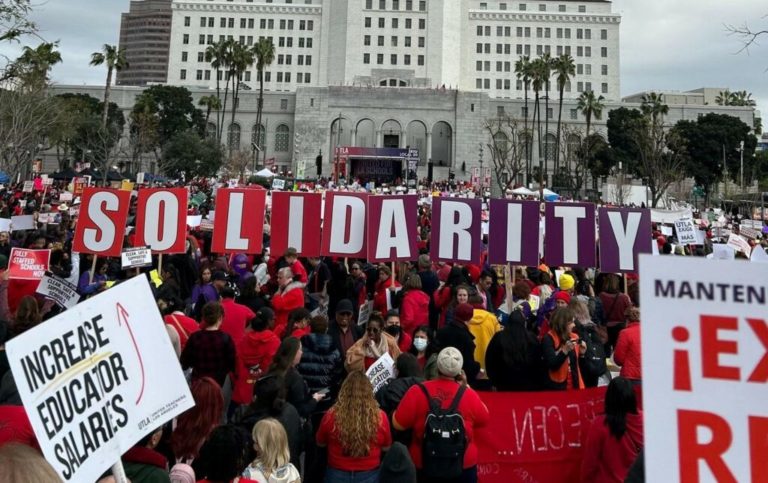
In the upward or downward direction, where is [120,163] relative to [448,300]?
upward

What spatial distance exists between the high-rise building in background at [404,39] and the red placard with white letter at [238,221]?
74.8 meters

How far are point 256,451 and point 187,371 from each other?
2.71 metres

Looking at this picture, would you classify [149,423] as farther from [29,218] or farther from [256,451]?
[29,218]

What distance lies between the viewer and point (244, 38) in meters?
89.1

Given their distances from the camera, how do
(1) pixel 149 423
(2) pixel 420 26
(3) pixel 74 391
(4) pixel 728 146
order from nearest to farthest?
1. (3) pixel 74 391
2. (1) pixel 149 423
3. (4) pixel 728 146
4. (2) pixel 420 26

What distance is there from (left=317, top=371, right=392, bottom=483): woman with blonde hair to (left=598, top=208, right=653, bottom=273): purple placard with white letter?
638 cm

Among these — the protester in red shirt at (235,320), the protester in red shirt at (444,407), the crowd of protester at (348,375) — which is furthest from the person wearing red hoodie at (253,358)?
the protester in red shirt at (444,407)

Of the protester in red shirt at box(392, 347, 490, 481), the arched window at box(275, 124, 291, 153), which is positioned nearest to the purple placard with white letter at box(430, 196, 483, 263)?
the protester in red shirt at box(392, 347, 490, 481)

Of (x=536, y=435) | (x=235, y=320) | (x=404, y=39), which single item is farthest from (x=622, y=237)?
(x=404, y=39)

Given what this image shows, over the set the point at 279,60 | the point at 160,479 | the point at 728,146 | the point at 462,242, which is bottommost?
the point at 160,479

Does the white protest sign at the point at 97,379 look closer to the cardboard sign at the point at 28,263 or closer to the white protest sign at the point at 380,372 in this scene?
the white protest sign at the point at 380,372

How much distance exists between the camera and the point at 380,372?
497 cm

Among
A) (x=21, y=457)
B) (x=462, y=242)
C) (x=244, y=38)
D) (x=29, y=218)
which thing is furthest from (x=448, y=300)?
(x=244, y=38)

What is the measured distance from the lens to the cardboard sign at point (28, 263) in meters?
8.25
